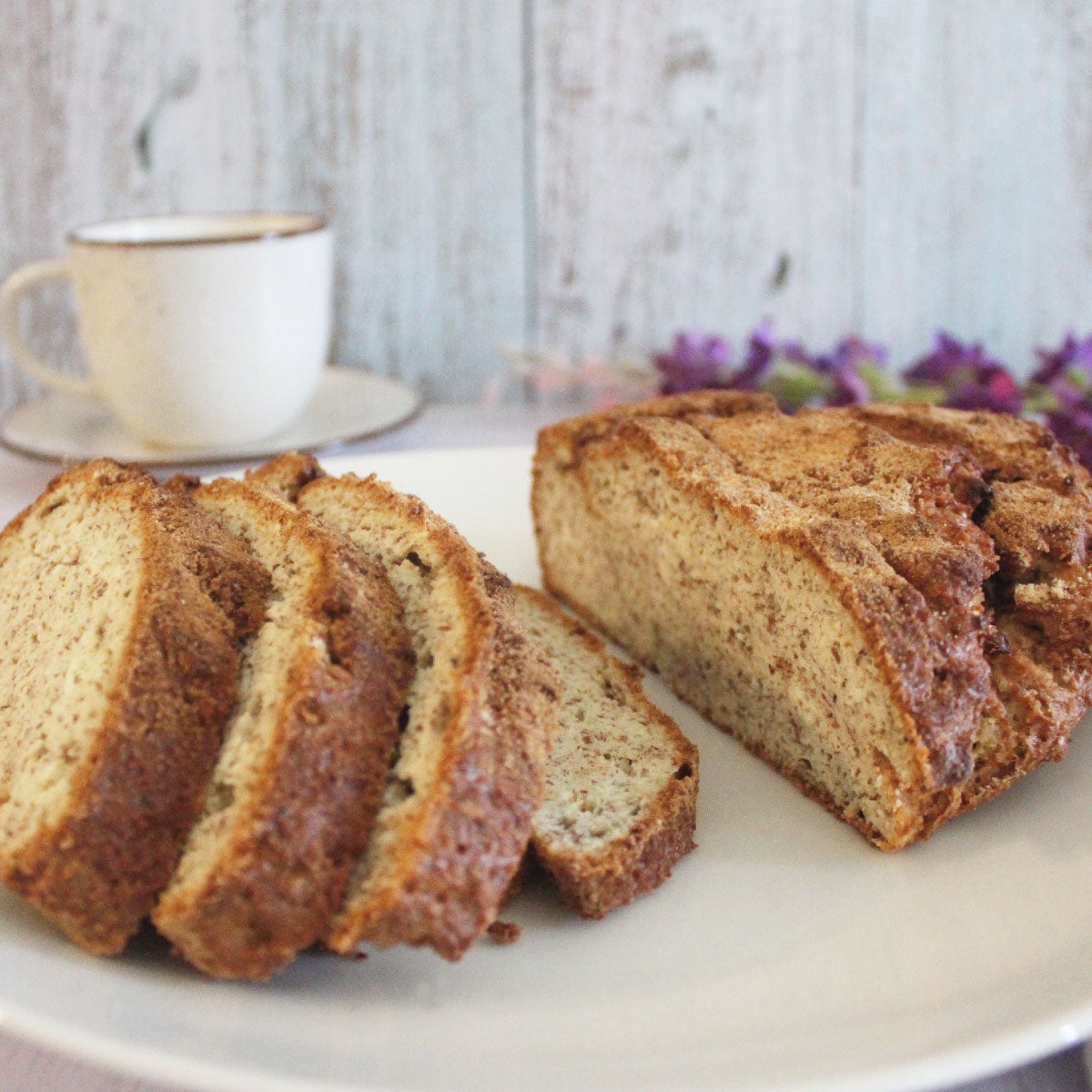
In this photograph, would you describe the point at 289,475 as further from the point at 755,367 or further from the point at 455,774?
the point at 755,367

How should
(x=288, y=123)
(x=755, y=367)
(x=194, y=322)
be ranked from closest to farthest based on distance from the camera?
(x=194, y=322) < (x=755, y=367) < (x=288, y=123)

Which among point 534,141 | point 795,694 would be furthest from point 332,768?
point 534,141

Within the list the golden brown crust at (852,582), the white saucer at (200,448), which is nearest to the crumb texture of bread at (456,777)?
the golden brown crust at (852,582)

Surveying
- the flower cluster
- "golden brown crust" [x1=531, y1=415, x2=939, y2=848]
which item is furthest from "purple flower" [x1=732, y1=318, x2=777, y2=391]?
"golden brown crust" [x1=531, y1=415, x2=939, y2=848]

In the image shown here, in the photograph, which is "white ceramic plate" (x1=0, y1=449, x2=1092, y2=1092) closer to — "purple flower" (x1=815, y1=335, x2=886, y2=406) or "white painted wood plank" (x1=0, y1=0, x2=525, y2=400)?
"purple flower" (x1=815, y1=335, x2=886, y2=406)

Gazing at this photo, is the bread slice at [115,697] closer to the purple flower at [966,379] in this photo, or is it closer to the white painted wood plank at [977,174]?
the purple flower at [966,379]

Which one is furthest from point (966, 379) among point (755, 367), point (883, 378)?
point (755, 367)

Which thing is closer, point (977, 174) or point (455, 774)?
point (455, 774)
